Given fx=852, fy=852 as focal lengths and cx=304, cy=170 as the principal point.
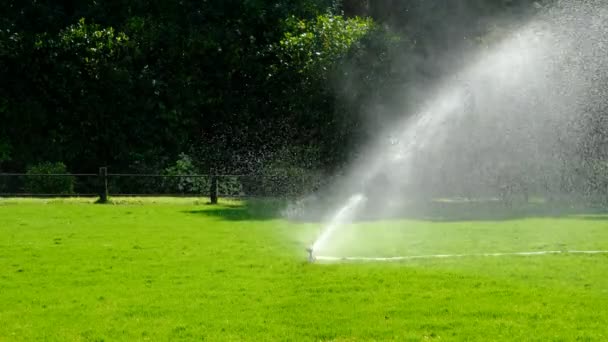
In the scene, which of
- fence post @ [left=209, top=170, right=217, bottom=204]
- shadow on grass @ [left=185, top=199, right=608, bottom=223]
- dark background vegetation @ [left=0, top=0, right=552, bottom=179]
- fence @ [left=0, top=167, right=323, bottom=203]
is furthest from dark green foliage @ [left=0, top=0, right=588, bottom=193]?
shadow on grass @ [left=185, top=199, right=608, bottom=223]

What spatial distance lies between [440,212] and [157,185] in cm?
980

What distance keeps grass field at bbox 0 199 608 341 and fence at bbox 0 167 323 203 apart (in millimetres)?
8840

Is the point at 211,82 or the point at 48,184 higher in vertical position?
the point at 211,82

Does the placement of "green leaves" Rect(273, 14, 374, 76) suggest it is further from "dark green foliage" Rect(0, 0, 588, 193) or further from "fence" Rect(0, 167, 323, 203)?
"fence" Rect(0, 167, 323, 203)

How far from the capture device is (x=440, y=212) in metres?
23.4

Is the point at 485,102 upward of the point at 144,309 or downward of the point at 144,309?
upward

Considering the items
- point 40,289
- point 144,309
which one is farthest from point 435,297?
point 40,289

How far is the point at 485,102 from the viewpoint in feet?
87.8

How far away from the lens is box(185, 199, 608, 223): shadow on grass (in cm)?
2142

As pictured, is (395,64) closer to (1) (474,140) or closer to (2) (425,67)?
(2) (425,67)

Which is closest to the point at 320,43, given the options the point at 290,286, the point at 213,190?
the point at 213,190

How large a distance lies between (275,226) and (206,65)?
13.3 m

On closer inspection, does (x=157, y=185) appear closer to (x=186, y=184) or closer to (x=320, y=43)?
(x=186, y=184)

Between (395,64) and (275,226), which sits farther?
(395,64)
